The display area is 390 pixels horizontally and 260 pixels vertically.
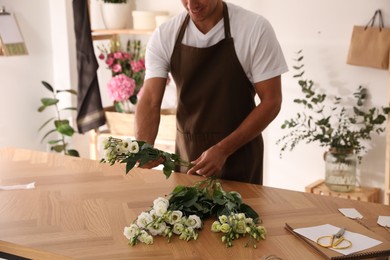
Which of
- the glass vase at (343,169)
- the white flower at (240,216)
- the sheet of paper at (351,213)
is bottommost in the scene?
the glass vase at (343,169)

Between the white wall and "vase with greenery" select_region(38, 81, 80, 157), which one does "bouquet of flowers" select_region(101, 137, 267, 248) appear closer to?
the white wall

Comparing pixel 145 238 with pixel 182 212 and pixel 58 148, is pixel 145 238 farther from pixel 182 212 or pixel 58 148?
pixel 58 148

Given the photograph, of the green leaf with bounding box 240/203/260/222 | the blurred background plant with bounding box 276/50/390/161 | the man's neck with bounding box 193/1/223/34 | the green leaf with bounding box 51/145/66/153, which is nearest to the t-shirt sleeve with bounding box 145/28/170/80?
the man's neck with bounding box 193/1/223/34

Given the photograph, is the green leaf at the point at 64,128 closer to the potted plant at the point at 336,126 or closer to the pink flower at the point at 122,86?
the pink flower at the point at 122,86

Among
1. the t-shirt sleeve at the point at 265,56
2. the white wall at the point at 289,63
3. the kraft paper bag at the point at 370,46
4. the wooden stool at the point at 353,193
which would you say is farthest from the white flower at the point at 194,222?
the white wall at the point at 289,63

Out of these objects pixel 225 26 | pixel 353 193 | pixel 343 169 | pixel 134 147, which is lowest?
pixel 353 193

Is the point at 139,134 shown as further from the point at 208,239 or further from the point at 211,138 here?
the point at 208,239

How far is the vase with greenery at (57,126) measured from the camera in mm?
4773

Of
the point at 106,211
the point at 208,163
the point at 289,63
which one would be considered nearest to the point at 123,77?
the point at 289,63

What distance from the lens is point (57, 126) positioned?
4781mm

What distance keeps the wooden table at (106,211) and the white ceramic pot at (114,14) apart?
6.97 feet

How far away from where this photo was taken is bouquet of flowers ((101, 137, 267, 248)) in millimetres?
2018

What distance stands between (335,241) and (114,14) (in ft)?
11.1

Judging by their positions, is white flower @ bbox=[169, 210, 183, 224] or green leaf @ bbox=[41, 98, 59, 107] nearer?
white flower @ bbox=[169, 210, 183, 224]
